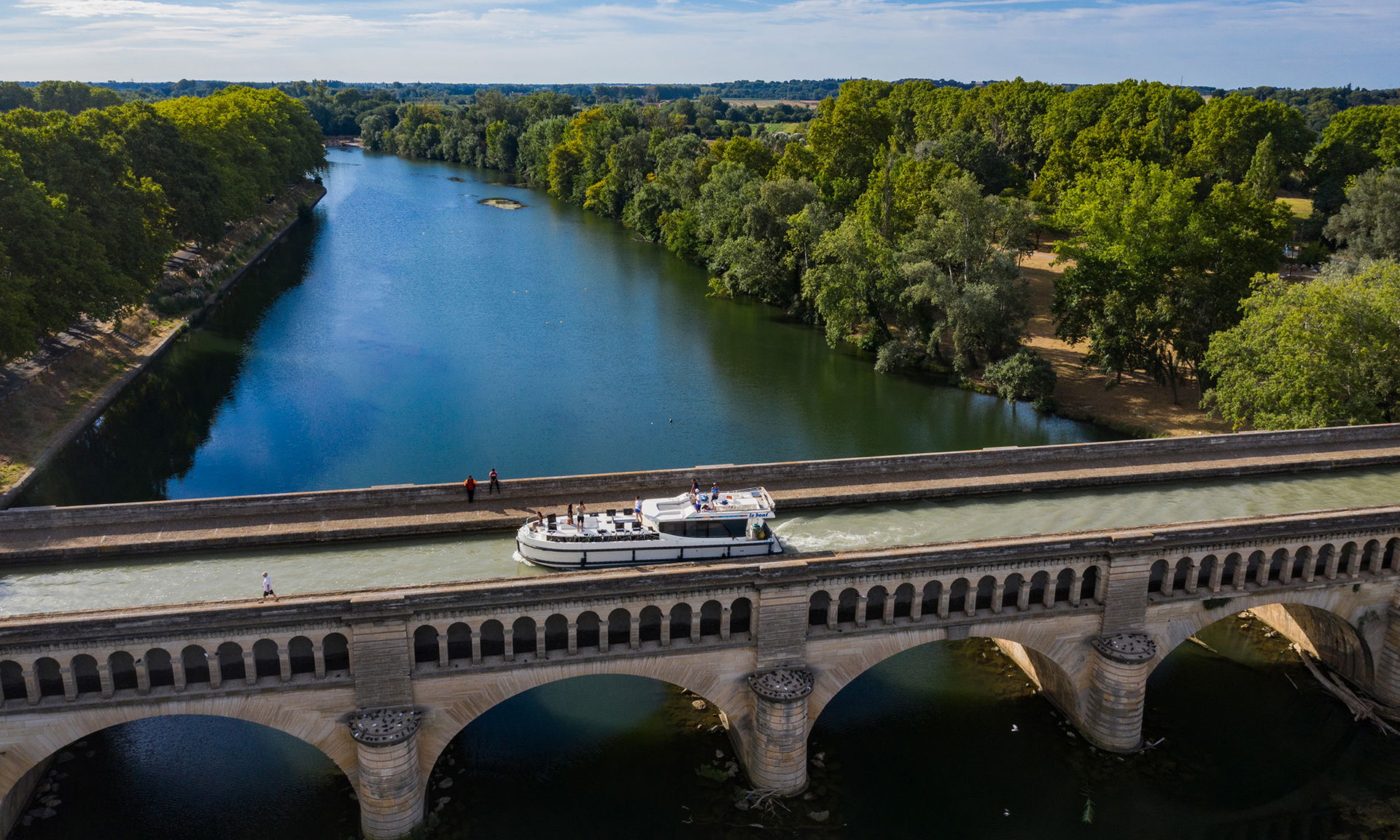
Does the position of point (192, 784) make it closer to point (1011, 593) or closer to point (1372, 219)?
point (1011, 593)

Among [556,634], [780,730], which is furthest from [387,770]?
[780,730]

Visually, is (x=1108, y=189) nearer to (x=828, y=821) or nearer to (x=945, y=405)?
(x=945, y=405)

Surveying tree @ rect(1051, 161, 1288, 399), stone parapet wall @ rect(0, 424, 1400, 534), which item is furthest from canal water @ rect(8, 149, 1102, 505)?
stone parapet wall @ rect(0, 424, 1400, 534)

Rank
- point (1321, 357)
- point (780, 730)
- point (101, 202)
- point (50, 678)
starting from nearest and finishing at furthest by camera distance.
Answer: point (50, 678) → point (780, 730) → point (1321, 357) → point (101, 202)

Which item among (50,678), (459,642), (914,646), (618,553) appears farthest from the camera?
(914,646)

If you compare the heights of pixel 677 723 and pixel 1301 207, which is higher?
pixel 1301 207

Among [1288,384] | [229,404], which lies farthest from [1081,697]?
[229,404]

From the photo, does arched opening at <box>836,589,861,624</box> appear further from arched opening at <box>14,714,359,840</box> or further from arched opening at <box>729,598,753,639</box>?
arched opening at <box>14,714,359,840</box>
